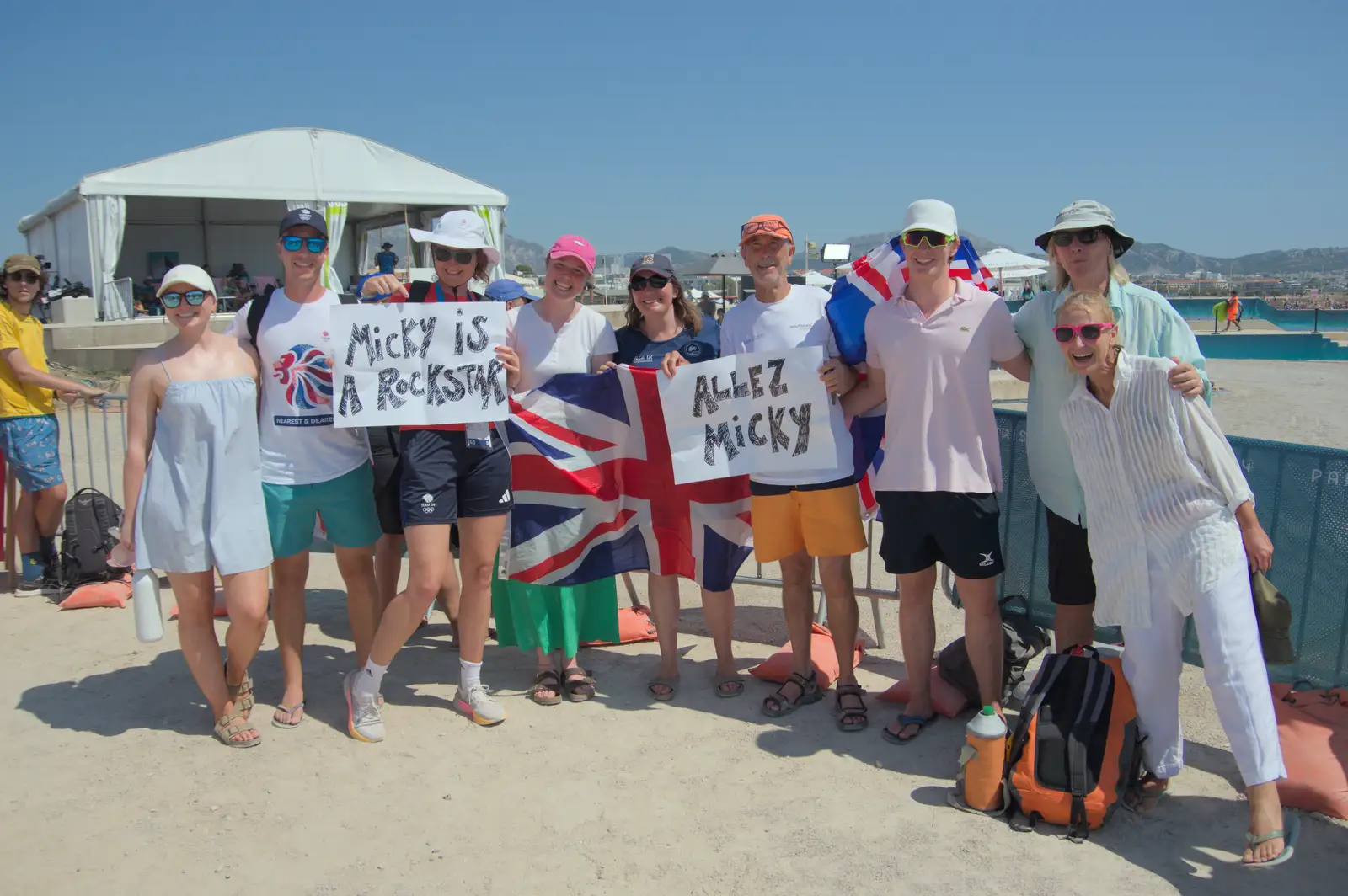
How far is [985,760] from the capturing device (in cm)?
379

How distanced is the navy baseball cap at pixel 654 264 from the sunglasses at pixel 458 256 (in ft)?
2.57

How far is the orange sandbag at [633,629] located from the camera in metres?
5.91

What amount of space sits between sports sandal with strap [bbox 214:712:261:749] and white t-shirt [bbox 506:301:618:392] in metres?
2.07

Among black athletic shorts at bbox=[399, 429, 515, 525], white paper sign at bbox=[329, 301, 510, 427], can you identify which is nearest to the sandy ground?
black athletic shorts at bbox=[399, 429, 515, 525]

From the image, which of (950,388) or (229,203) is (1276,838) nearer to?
(950,388)

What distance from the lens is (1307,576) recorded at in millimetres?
4445

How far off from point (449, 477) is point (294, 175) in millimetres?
22897

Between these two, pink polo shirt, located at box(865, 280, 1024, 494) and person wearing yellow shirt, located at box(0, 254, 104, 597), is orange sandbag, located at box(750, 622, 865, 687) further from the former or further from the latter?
person wearing yellow shirt, located at box(0, 254, 104, 597)

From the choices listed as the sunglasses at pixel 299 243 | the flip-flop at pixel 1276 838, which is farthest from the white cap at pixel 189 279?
the flip-flop at pixel 1276 838

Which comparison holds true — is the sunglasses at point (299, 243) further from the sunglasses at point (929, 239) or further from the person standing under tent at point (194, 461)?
the sunglasses at point (929, 239)

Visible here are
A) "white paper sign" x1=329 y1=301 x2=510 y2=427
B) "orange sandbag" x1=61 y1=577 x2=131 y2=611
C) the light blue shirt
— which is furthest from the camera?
"orange sandbag" x1=61 y1=577 x2=131 y2=611

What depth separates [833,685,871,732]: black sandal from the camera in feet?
15.1

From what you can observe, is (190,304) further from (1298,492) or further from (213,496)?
(1298,492)

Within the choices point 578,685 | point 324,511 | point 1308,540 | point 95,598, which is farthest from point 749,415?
point 95,598
